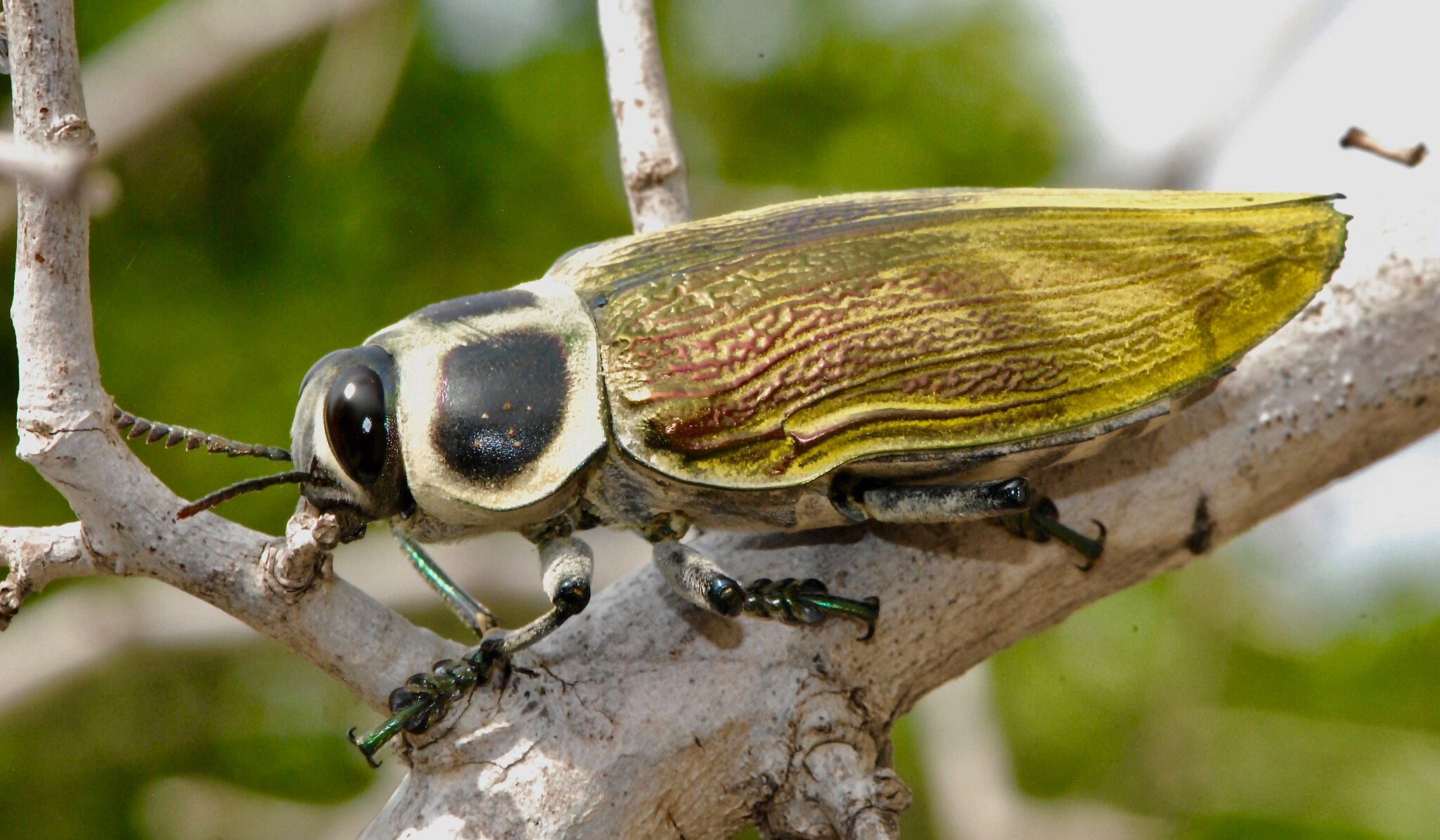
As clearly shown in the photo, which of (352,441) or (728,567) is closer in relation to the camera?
(352,441)

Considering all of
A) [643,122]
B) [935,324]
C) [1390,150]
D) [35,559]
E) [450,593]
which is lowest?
[450,593]

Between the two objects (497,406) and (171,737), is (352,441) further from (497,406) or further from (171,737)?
(171,737)

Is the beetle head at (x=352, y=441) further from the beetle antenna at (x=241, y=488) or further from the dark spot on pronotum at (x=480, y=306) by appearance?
the dark spot on pronotum at (x=480, y=306)

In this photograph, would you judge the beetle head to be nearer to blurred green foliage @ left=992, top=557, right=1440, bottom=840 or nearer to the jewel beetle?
the jewel beetle

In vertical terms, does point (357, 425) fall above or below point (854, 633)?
above

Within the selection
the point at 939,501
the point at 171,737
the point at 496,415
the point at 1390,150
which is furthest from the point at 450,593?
the point at 171,737

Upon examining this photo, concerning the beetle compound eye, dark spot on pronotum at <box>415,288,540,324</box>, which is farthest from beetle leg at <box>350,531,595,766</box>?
dark spot on pronotum at <box>415,288,540,324</box>
